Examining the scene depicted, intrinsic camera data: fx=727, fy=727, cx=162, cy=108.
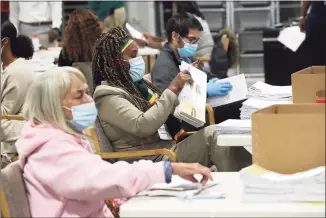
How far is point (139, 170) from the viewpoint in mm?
2281

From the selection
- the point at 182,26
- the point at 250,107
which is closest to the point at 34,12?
the point at 182,26

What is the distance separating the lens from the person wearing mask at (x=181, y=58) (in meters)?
4.39

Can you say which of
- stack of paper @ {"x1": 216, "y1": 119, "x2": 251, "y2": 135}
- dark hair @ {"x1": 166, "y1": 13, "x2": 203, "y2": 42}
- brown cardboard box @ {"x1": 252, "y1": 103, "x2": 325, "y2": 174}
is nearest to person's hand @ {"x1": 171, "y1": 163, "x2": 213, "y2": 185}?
brown cardboard box @ {"x1": 252, "y1": 103, "x2": 325, "y2": 174}

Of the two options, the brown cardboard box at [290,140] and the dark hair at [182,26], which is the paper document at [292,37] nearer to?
the dark hair at [182,26]

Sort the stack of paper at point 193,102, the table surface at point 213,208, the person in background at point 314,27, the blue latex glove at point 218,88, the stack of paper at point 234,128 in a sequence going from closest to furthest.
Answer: the table surface at point 213,208 < the stack of paper at point 234,128 < the stack of paper at point 193,102 < the blue latex glove at point 218,88 < the person in background at point 314,27

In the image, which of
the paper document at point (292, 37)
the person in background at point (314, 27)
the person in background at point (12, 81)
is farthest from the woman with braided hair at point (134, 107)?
the paper document at point (292, 37)

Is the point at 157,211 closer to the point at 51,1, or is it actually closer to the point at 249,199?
the point at 249,199

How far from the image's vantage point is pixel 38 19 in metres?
8.07

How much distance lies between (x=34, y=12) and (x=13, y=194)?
611 cm

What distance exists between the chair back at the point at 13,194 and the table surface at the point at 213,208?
1.08 ft

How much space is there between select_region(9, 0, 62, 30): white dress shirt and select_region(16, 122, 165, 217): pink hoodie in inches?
234

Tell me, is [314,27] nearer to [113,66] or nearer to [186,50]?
[186,50]

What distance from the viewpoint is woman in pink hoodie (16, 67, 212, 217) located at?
86.4 inches

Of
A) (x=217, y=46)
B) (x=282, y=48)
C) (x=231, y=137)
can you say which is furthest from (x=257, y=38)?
(x=231, y=137)
